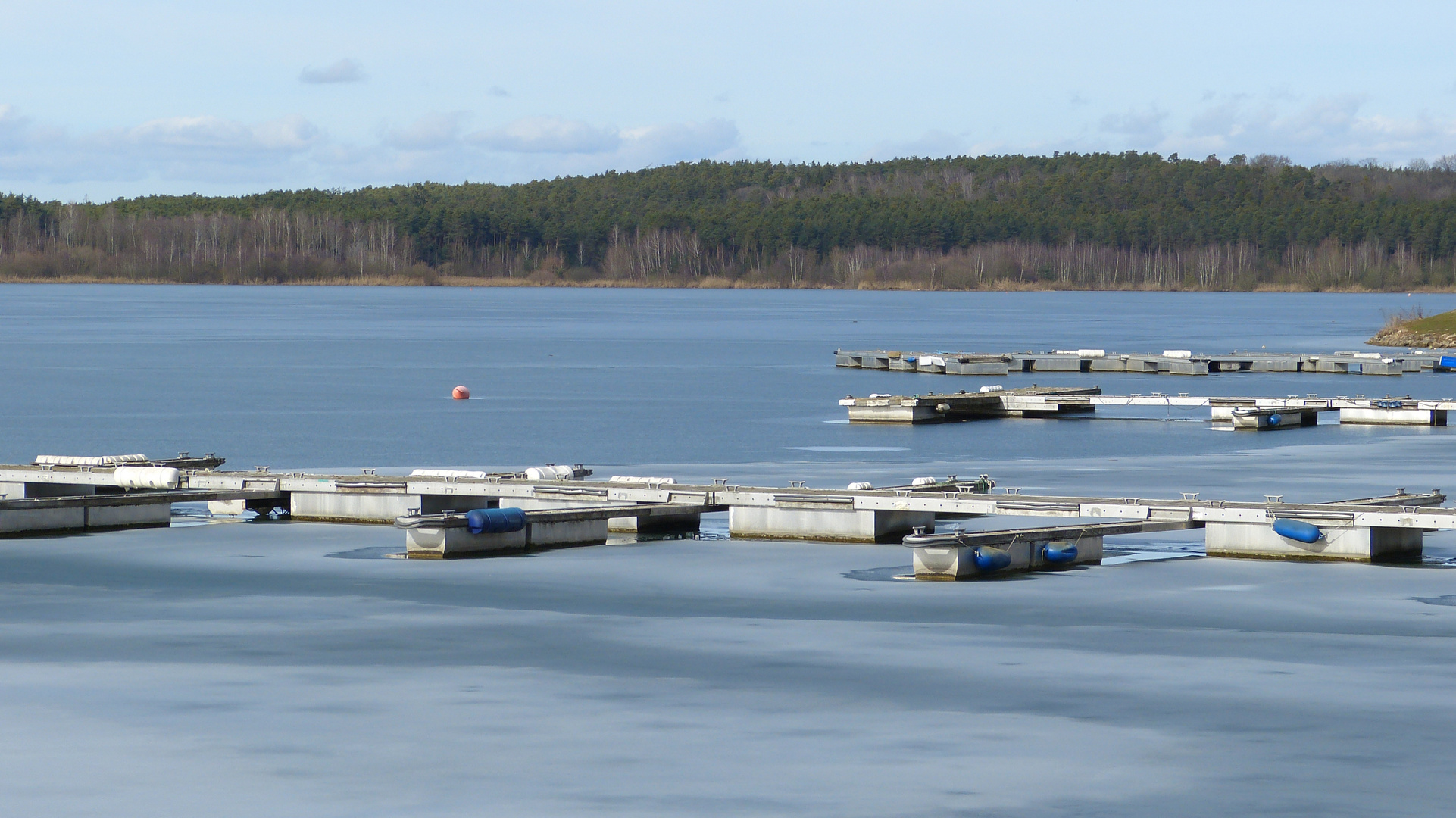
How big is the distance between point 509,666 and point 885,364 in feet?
202

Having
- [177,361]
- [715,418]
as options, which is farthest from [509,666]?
[177,361]

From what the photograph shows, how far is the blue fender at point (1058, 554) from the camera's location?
23.8m

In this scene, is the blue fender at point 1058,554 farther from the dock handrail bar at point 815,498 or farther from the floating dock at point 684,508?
the dock handrail bar at point 815,498

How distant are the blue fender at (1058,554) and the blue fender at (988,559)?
3.01 feet

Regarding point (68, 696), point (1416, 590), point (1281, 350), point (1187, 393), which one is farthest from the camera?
point (1281, 350)

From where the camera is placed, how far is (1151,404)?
5166cm

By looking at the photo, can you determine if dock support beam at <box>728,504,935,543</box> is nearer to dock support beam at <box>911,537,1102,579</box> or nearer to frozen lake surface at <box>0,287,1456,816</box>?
frozen lake surface at <box>0,287,1456,816</box>

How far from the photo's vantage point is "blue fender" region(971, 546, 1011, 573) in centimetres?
2270

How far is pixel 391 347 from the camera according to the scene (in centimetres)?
9631

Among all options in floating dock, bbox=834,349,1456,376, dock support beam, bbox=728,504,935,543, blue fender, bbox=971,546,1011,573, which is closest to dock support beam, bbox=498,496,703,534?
dock support beam, bbox=728,504,935,543

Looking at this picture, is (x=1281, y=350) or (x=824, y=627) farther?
(x=1281, y=350)

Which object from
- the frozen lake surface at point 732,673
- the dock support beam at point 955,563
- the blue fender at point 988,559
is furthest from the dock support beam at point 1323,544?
the blue fender at point 988,559

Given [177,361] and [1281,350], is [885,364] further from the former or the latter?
[177,361]

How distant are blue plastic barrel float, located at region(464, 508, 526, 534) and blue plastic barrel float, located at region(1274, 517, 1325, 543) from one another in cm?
994
